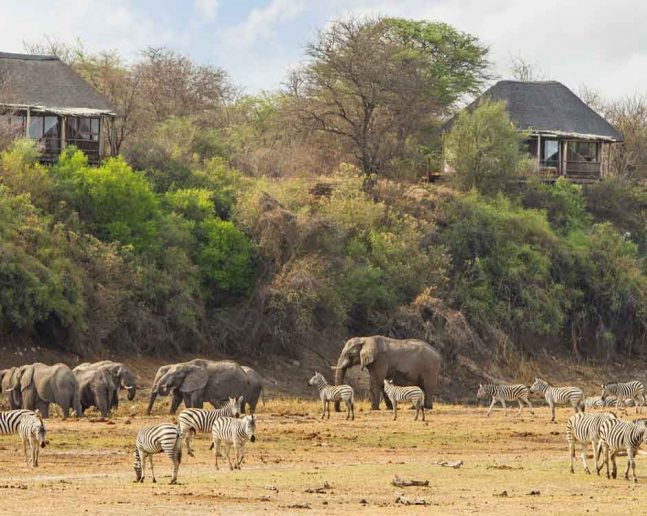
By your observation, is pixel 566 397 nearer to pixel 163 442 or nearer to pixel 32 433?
pixel 32 433

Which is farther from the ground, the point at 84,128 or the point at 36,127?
the point at 84,128

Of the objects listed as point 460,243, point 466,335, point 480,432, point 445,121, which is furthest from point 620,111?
point 480,432

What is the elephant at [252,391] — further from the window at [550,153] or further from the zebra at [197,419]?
the window at [550,153]

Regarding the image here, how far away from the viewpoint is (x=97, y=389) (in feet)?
124

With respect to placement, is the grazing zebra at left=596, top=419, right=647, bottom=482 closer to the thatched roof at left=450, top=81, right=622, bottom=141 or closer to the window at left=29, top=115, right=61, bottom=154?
the window at left=29, top=115, right=61, bottom=154

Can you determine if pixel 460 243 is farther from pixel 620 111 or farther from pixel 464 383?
pixel 620 111

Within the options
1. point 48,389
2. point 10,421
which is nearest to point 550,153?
point 48,389

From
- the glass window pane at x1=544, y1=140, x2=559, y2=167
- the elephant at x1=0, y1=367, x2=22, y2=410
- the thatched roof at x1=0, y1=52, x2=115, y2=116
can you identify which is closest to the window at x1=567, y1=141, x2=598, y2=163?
the glass window pane at x1=544, y1=140, x2=559, y2=167

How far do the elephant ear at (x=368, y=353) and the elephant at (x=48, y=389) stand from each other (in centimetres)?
1011

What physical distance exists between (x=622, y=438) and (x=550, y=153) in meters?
49.7

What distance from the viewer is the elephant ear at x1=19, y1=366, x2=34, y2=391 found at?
1480 inches

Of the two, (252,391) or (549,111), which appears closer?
(252,391)

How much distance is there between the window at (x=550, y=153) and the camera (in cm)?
7425

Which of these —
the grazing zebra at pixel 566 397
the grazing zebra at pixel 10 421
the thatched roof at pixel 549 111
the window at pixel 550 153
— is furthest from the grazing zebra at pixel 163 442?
the window at pixel 550 153
